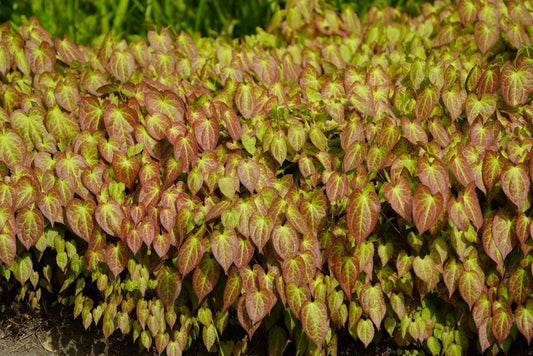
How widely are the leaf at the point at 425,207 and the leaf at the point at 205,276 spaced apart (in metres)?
0.66

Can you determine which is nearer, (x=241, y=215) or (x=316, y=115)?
(x=241, y=215)

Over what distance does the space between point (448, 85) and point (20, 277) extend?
166 cm

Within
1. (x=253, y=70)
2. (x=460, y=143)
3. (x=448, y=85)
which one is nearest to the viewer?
(x=460, y=143)

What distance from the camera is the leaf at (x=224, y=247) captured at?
2.05 m

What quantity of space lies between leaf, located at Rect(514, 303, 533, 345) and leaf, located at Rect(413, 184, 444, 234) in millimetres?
467

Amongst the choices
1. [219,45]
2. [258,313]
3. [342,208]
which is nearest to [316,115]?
[342,208]

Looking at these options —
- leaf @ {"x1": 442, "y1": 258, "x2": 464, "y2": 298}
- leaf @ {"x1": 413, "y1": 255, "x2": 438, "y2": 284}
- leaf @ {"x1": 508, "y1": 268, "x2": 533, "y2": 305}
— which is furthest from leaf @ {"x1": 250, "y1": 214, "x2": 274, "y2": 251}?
leaf @ {"x1": 508, "y1": 268, "x2": 533, "y2": 305}

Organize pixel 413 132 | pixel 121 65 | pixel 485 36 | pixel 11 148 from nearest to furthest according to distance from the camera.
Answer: pixel 413 132 < pixel 11 148 < pixel 121 65 < pixel 485 36

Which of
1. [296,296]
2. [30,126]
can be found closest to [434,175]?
[296,296]

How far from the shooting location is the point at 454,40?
300cm

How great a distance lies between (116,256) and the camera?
2.20m

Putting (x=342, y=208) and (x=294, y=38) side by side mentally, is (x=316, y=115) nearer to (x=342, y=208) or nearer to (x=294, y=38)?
(x=342, y=208)

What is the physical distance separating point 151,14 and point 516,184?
2.65 metres

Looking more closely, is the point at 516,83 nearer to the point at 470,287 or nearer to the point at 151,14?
the point at 470,287
